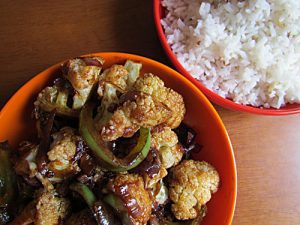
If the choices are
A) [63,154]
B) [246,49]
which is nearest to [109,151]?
[63,154]

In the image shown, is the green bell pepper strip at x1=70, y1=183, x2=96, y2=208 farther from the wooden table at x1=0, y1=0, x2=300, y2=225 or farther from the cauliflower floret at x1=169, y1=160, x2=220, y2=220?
the wooden table at x1=0, y1=0, x2=300, y2=225

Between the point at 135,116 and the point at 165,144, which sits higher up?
the point at 135,116

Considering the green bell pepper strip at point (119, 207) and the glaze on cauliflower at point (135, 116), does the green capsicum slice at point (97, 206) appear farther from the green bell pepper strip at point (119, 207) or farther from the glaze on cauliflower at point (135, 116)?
the glaze on cauliflower at point (135, 116)

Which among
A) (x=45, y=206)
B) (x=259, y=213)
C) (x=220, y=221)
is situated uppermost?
(x=45, y=206)

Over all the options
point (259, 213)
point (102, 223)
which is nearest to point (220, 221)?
point (259, 213)

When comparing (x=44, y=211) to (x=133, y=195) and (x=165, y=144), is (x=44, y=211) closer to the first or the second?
(x=133, y=195)

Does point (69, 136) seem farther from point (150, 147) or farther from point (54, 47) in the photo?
point (54, 47)
